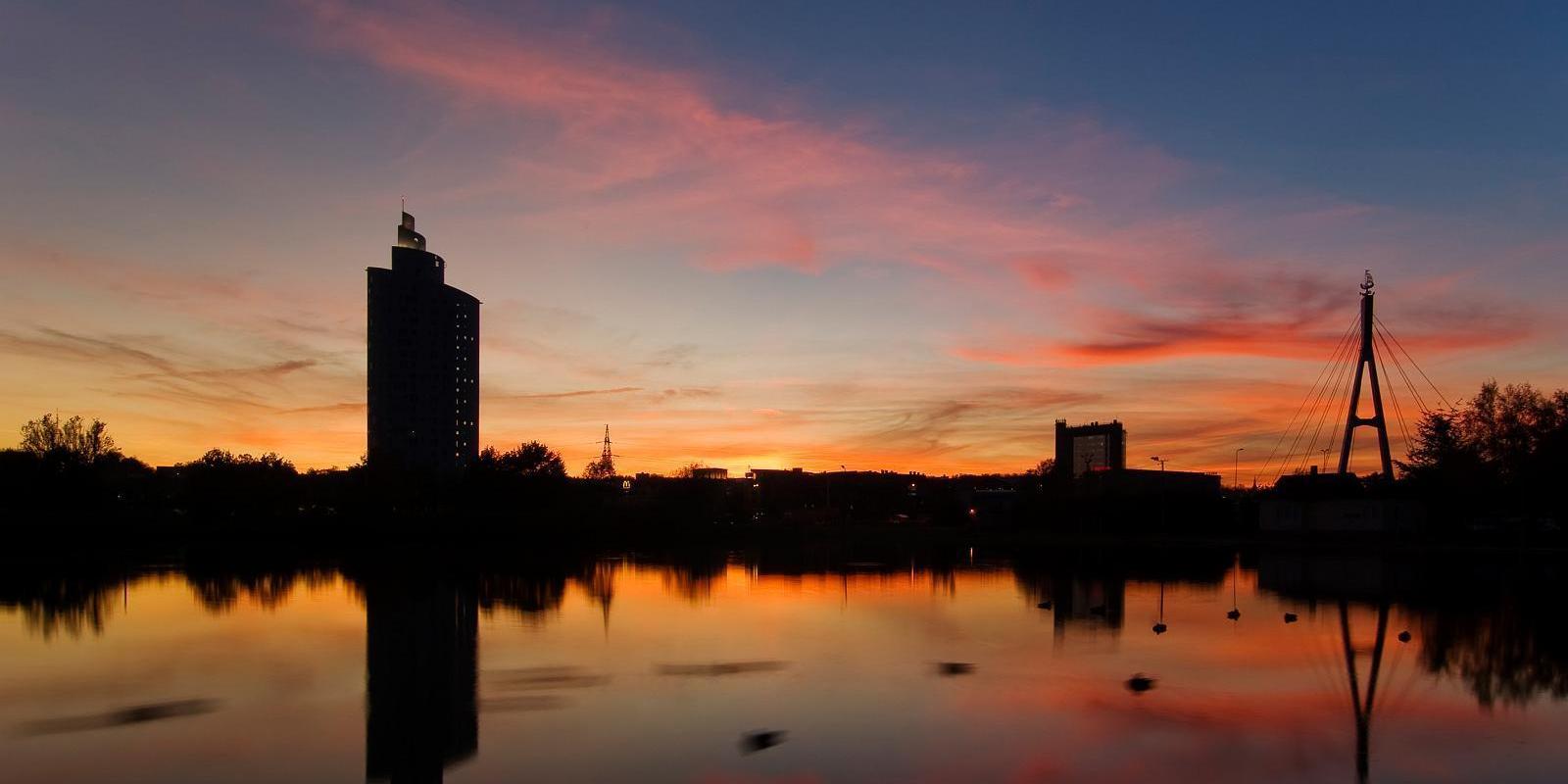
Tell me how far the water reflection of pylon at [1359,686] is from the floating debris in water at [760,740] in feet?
29.7

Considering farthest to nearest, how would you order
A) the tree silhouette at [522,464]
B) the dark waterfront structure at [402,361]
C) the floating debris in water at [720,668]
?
1. the dark waterfront structure at [402,361]
2. the tree silhouette at [522,464]
3. the floating debris in water at [720,668]

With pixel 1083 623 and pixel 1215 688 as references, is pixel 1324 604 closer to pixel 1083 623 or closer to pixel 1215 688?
pixel 1083 623

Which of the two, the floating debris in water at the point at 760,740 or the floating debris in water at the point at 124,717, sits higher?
the floating debris in water at the point at 124,717

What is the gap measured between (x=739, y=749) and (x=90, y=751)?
10618mm

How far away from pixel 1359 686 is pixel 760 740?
14.3 meters

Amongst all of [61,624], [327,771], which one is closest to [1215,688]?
[327,771]

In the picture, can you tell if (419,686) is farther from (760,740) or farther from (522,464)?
(522,464)

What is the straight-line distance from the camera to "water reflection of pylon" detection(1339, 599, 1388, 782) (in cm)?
1774

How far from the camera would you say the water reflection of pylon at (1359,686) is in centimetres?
1774

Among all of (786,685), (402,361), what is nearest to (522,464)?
(402,361)

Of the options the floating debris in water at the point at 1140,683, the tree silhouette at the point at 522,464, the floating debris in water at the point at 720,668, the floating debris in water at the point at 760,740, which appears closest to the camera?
the floating debris in water at the point at 760,740

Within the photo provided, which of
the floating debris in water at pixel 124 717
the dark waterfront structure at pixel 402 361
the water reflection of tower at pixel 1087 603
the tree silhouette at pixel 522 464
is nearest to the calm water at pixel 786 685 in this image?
the floating debris in water at pixel 124 717

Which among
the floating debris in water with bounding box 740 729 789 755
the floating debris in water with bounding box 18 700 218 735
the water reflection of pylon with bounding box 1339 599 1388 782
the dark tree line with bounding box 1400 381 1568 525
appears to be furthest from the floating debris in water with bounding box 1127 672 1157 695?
the dark tree line with bounding box 1400 381 1568 525

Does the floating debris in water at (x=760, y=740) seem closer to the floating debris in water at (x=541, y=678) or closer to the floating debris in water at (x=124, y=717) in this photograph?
the floating debris in water at (x=541, y=678)
